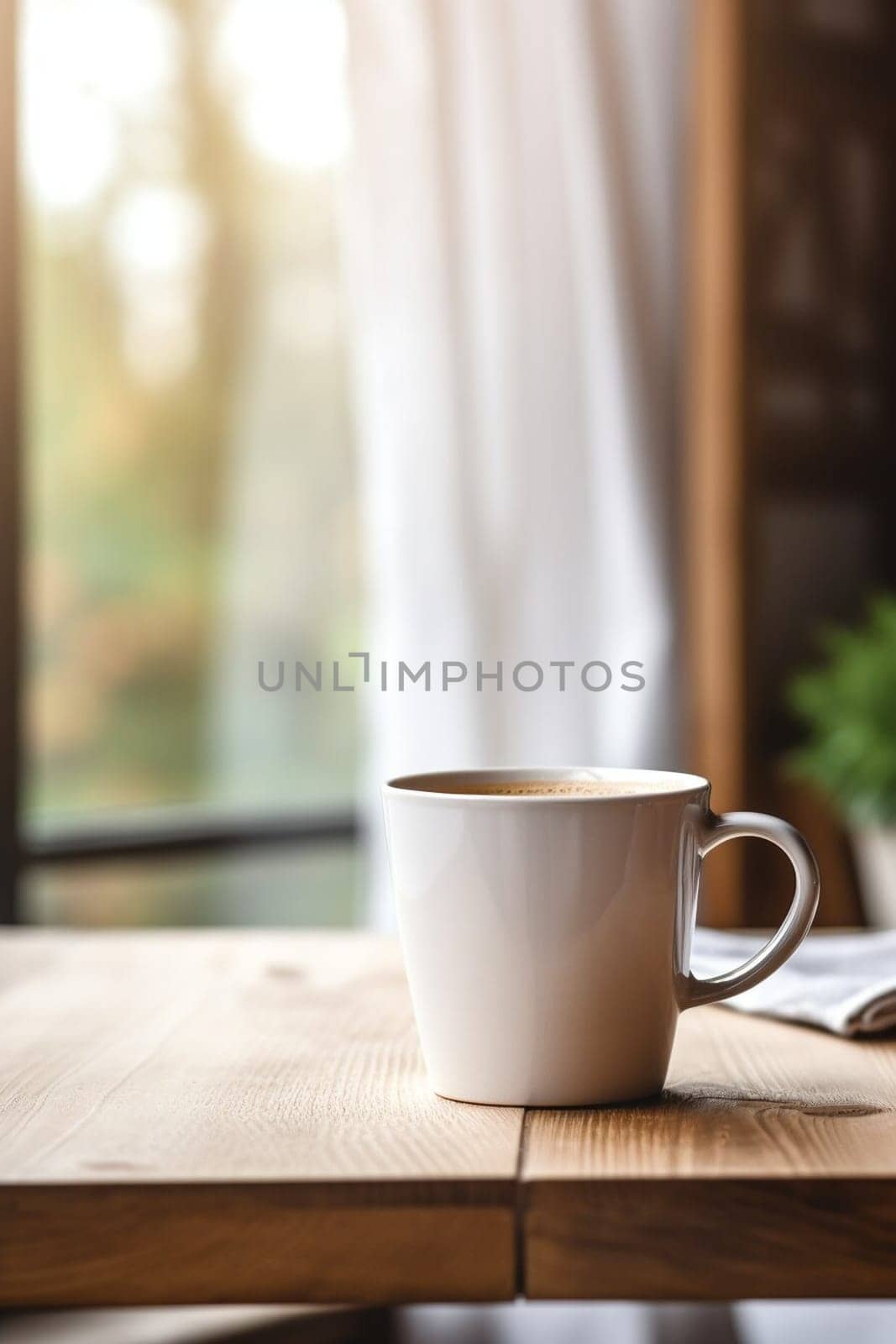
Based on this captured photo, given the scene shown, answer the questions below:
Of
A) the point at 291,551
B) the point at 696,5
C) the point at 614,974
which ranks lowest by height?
the point at 614,974

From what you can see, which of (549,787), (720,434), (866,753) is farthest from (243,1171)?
(720,434)

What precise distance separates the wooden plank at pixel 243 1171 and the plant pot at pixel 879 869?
1051 mm

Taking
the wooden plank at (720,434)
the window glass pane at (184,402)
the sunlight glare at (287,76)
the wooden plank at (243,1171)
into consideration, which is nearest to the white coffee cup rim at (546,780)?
the wooden plank at (243,1171)

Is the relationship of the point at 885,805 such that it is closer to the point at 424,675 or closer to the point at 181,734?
the point at 424,675

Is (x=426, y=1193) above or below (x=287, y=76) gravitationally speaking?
below

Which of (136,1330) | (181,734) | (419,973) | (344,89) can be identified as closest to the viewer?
(419,973)

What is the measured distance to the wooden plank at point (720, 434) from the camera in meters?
1.78

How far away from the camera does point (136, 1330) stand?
1430 millimetres

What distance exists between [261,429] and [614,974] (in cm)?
161

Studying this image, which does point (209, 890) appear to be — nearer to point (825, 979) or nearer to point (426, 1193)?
point (825, 979)

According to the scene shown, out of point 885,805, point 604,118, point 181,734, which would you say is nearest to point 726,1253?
point 885,805

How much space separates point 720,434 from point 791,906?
135 cm

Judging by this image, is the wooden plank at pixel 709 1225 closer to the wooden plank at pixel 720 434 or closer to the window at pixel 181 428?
the wooden plank at pixel 720 434

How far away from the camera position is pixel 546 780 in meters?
0.58
